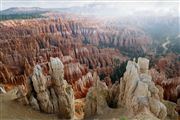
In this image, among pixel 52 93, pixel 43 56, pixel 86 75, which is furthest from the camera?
pixel 43 56

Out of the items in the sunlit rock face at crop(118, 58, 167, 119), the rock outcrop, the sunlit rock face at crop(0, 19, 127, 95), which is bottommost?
the sunlit rock face at crop(0, 19, 127, 95)

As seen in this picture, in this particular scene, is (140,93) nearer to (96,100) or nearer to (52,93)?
(96,100)

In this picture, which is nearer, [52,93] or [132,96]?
[132,96]

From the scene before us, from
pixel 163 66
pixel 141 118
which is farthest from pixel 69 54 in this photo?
pixel 141 118

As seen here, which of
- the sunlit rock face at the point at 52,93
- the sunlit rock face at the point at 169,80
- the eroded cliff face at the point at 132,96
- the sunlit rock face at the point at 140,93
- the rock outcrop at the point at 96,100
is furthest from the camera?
the sunlit rock face at the point at 169,80

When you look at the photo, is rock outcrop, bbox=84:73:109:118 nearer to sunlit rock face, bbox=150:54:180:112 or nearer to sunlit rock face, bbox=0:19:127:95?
sunlit rock face, bbox=150:54:180:112

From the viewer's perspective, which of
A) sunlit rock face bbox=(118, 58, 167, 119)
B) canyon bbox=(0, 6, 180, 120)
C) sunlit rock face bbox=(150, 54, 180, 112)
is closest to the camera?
sunlit rock face bbox=(118, 58, 167, 119)

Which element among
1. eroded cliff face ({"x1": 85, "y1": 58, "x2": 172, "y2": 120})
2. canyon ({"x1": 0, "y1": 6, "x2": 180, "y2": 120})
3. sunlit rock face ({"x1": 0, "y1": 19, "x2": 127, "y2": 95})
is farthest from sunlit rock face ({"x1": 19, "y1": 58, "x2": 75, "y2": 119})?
sunlit rock face ({"x1": 0, "y1": 19, "x2": 127, "y2": 95})

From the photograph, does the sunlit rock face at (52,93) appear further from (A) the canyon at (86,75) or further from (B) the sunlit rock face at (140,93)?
(B) the sunlit rock face at (140,93)

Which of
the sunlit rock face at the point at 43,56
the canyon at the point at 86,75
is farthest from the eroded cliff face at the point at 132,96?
the sunlit rock face at the point at 43,56

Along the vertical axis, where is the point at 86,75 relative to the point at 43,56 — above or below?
below

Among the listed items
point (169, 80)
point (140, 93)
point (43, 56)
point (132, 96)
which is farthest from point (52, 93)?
point (43, 56)

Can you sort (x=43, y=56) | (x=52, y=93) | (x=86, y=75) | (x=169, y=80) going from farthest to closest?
(x=43, y=56) → (x=86, y=75) → (x=169, y=80) → (x=52, y=93)
